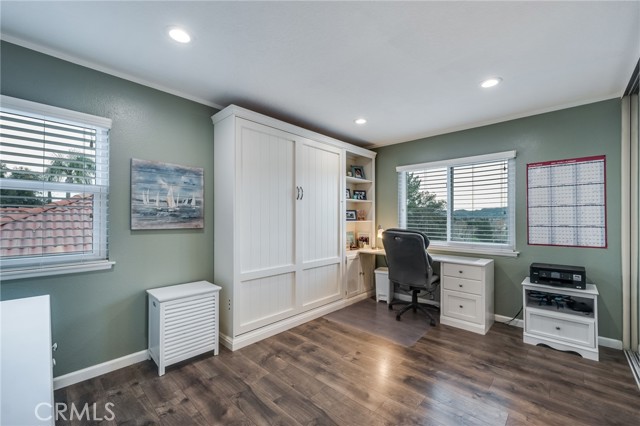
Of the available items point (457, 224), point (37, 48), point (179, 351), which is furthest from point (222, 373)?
point (457, 224)

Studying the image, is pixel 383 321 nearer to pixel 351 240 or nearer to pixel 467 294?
pixel 467 294

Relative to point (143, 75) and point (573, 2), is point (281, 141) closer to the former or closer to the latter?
point (143, 75)

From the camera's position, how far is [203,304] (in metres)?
2.46

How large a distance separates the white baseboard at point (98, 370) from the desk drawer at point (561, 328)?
357 cm

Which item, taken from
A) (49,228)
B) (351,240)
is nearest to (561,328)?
(351,240)

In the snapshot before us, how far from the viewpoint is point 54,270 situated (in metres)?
1.99

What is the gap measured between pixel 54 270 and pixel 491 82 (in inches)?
145

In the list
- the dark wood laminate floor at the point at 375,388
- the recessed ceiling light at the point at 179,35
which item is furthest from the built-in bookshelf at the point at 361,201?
the recessed ceiling light at the point at 179,35

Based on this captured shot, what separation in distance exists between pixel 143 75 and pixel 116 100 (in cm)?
30

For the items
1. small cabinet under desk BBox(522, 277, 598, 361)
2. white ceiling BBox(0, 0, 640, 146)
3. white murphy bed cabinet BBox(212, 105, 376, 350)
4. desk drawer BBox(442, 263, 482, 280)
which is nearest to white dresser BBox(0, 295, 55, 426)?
white murphy bed cabinet BBox(212, 105, 376, 350)

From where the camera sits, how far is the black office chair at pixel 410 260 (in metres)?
3.15

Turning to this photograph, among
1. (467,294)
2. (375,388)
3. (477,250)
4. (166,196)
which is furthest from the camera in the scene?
(477,250)

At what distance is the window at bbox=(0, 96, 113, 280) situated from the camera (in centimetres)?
188

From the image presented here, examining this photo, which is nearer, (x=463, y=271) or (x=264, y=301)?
(x=264, y=301)
